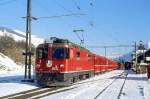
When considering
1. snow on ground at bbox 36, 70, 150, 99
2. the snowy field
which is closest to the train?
the snowy field

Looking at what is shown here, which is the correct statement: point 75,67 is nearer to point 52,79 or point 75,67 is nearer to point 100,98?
point 52,79

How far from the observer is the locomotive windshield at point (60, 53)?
2997 centimetres

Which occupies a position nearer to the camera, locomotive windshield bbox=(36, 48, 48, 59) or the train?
the train

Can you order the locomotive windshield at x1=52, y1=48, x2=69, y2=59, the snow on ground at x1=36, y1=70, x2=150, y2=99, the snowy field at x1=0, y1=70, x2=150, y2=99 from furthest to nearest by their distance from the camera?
the locomotive windshield at x1=52, y1=48, x2=69, y2=59 < the snowy field at x1=0, y1=70, x2=150, y2=99 < the snow on ground at x1=36, y1=70, x2=150, y2=99

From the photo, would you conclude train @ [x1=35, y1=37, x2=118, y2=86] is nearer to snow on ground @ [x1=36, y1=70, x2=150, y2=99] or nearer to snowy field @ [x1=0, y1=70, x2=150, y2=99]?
snowy field @ [x1=0, y1=70, x2=150, y2=99]

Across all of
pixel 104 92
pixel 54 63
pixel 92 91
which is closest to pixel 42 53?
pixel 54 63

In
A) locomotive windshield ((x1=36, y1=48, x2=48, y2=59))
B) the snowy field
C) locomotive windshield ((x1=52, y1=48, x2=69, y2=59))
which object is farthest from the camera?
locomotive windshield ((x1=36, y1=48, x2=48, y2=59))

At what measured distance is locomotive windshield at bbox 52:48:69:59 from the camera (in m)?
30.0

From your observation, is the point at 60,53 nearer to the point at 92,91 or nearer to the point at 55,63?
the point at 55,63

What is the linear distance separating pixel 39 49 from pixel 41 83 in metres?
2.45

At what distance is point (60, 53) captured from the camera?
30094mm

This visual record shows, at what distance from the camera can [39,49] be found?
30.8m

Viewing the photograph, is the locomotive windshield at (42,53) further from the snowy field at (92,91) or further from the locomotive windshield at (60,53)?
the snowy field at (92,91)

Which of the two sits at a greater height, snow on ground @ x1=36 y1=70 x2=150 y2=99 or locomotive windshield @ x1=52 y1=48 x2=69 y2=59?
locomotive windshield @ x1=52 y1=48 x2=69 y2=59
